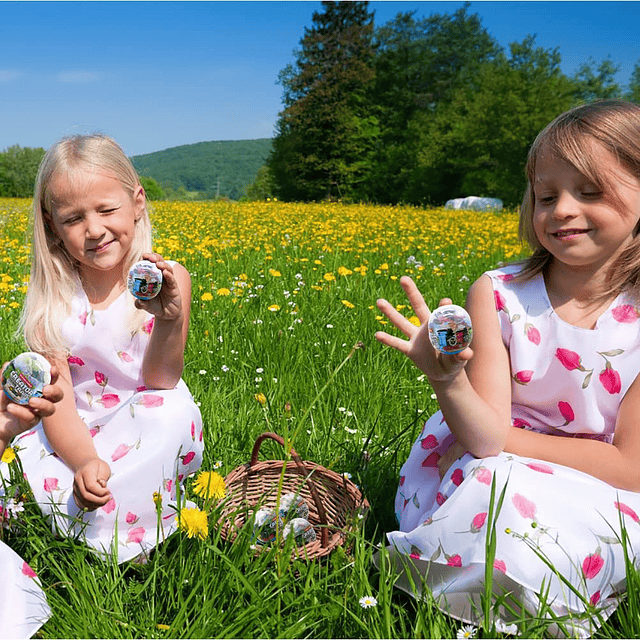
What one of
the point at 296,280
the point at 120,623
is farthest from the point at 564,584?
the point at 296,280

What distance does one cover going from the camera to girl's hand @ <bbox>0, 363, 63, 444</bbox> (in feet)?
4.21

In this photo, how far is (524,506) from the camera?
4.33ft

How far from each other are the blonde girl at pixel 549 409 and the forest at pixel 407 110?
962 inches

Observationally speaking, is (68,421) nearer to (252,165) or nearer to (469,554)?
(469,554)

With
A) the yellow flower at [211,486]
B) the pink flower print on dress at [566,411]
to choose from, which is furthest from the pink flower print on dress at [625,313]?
the yellow flower at [211,486]

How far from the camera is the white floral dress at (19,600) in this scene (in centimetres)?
130

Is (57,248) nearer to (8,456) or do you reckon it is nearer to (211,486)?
(8,456)

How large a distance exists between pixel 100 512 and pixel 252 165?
9735 centimetres

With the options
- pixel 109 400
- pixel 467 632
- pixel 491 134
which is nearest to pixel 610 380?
pixel 467 632

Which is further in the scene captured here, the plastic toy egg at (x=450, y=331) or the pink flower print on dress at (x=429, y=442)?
the pink flower print on dress at (x=429, y=442)

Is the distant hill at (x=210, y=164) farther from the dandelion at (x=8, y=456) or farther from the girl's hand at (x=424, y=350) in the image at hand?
the girl's hand at (x=424, y=350)

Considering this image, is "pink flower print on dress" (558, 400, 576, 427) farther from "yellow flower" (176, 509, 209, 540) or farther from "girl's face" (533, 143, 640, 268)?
"yellow flower" (176, 509, 209, 540)

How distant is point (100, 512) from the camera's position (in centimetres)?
166

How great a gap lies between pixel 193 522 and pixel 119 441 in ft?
1.52
